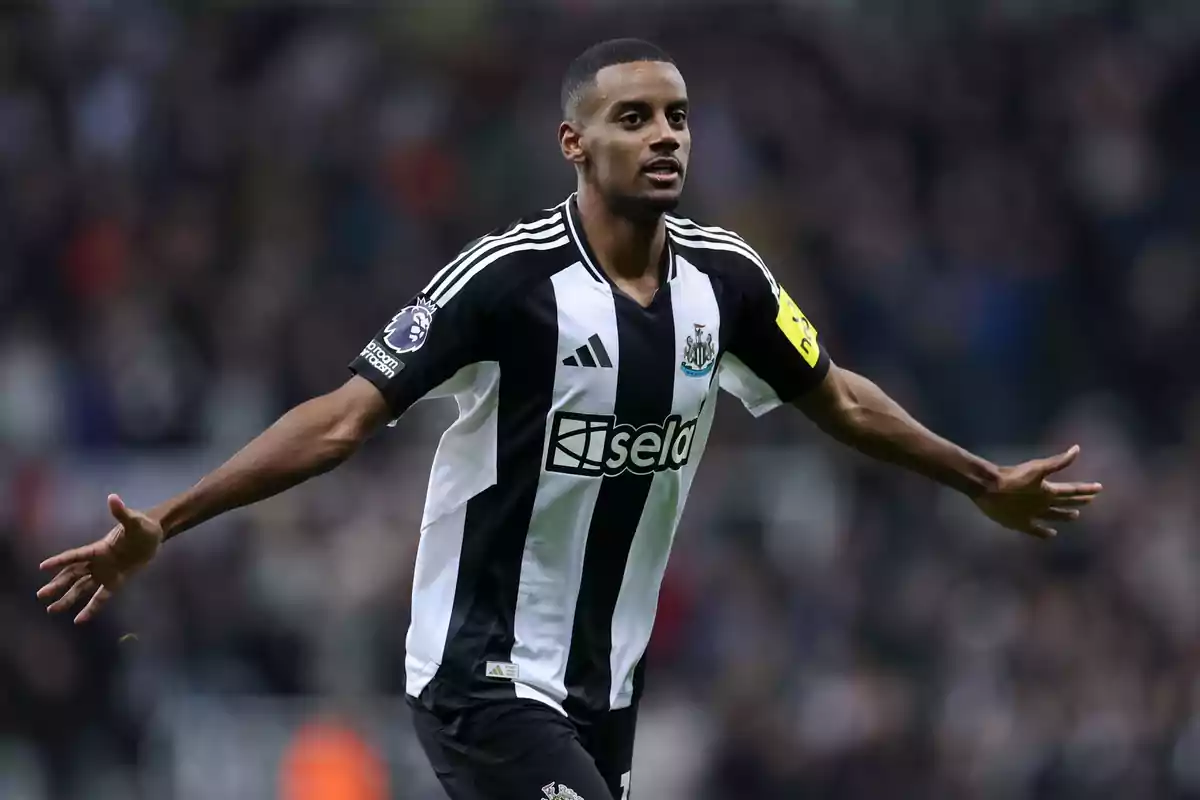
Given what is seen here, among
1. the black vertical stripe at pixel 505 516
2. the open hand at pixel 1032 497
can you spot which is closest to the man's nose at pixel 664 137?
the black vertical stripe at pixel 505 516

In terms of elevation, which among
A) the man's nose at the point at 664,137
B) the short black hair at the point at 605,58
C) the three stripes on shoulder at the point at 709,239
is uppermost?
the short black hair at the point at 605,58

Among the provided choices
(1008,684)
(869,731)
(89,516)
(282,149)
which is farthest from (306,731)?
(282,149)

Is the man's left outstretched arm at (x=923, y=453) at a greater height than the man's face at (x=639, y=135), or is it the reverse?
the man's face at (x=639, y=135)

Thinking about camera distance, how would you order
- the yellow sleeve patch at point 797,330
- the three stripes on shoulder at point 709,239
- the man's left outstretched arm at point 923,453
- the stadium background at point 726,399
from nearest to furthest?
the three stripes on shoulder at point 709,239, the yellow sleeve patch at point 797,330, the man's left outstretched arm at point 923,453, the stadium background at point 726,399

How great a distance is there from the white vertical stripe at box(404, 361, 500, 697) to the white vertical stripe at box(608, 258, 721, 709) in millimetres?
460

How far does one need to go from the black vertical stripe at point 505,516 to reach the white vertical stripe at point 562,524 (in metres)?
0.02

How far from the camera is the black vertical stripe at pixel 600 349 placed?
586 centimetres

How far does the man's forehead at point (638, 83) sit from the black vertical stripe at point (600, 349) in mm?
641

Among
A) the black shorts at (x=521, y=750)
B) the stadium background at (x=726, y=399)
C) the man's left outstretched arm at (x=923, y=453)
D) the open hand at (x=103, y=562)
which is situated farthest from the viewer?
the stadium background at (x=726, y=399)

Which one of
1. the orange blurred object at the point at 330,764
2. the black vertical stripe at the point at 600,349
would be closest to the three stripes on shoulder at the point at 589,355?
the black vertical stripe at the point at 600,349

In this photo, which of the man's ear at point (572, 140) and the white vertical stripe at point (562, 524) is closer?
the white vertical stripe at point (562, 524)

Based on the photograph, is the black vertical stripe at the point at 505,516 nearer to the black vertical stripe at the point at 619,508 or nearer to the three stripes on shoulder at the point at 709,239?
the black vertical stripe at the point at 619,508

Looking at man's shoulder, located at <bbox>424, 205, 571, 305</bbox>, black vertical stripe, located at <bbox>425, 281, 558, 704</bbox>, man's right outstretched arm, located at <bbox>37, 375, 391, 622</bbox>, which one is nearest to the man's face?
man's shoulder, located at <bbox>424, 205, 571, 305</bbox>

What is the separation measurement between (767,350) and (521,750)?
53.3 inches
